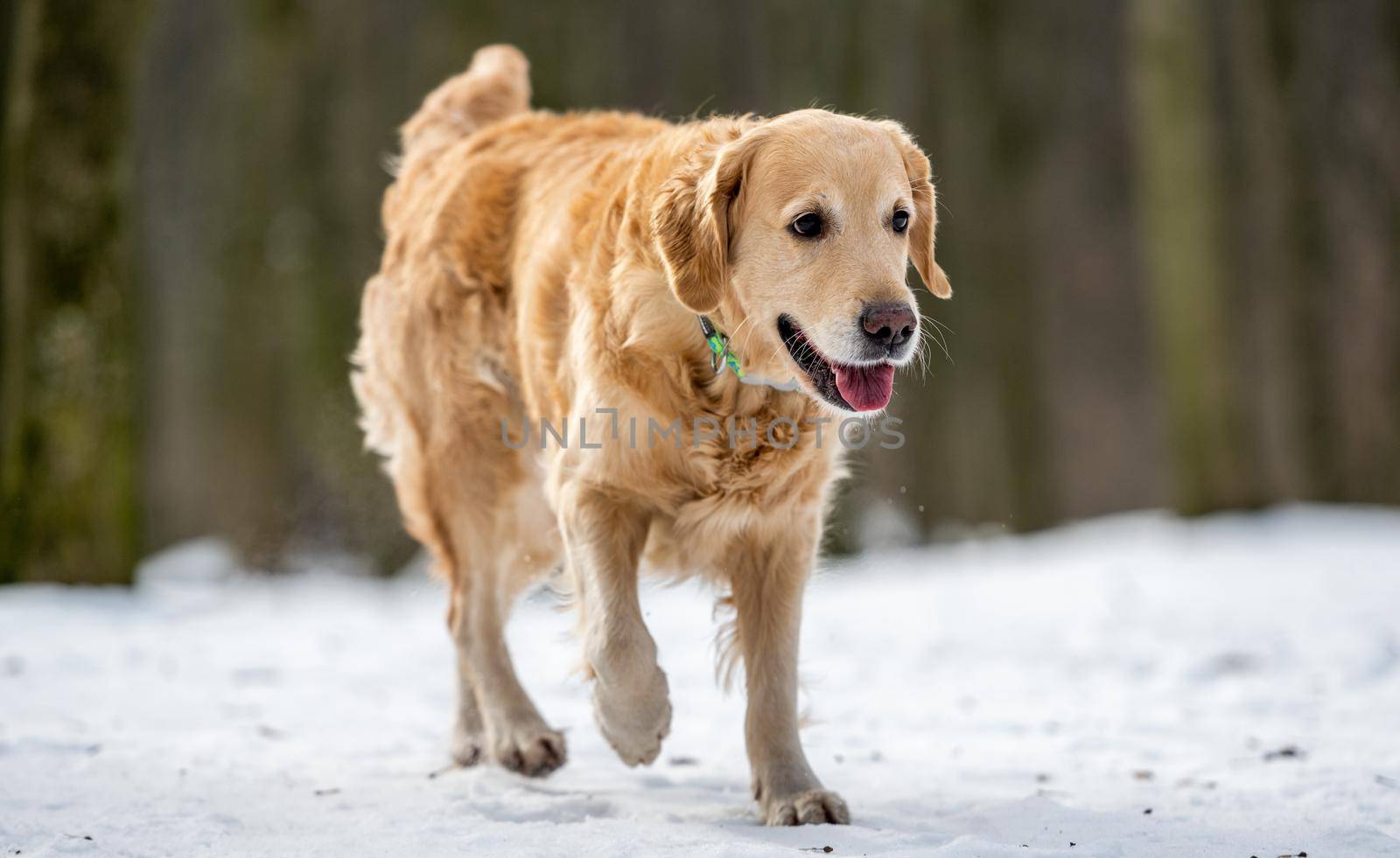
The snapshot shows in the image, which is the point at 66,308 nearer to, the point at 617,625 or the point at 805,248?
the point at 617,625

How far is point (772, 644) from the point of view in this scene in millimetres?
4094

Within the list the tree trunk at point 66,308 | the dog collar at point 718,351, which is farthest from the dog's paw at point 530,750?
the tree trunk at point 66,308

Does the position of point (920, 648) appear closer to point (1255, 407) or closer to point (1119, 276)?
point (1255, 407)

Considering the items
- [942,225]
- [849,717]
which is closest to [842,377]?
[849,717]

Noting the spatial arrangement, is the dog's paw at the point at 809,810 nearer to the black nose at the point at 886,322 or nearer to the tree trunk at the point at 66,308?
the black nose at the point at 886,322

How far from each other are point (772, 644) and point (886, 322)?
1105mm

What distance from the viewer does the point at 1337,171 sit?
34.7ft

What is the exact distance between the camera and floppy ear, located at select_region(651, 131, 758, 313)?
3.68 metres

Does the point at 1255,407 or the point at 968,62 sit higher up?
the point at 968,62

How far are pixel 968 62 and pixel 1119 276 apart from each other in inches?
170

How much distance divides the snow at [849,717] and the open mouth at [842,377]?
1.02 meters

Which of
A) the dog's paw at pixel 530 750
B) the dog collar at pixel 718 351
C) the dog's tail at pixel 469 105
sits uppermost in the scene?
the dog's tail at pixel 469 105

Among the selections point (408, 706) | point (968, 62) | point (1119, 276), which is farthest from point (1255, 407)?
point (408, 706)

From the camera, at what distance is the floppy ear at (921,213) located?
13.0 ft
